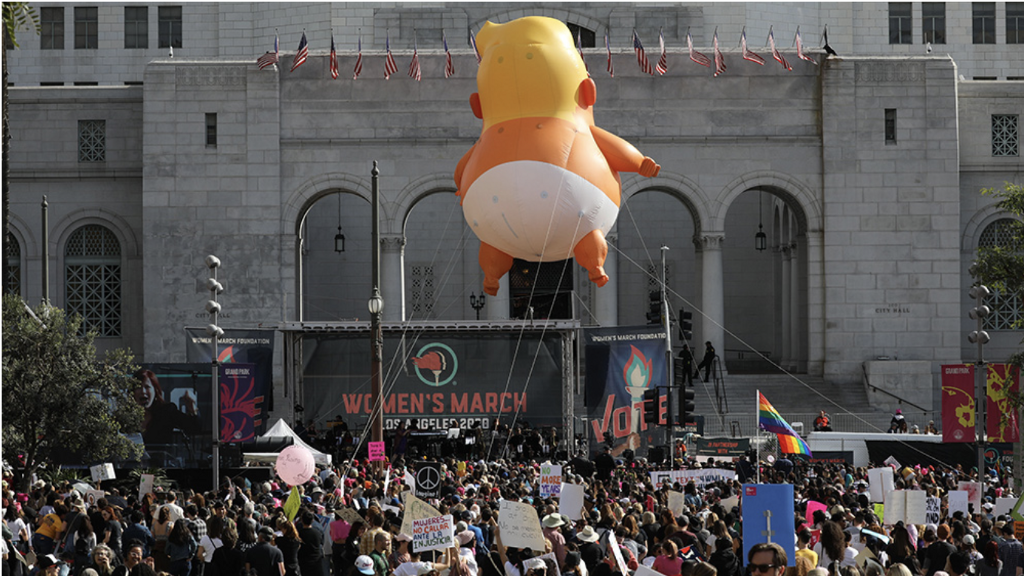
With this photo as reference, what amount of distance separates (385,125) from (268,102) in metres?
3.85

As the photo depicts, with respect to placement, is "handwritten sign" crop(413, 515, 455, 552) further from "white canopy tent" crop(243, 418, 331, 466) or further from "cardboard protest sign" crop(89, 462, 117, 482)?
"white canopy tent" crop(243, 418, 331, 466)

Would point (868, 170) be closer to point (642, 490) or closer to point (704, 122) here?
point (704, 122)

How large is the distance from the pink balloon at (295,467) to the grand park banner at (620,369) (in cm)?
1385

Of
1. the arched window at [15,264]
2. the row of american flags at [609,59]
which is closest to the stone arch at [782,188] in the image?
the row of american flags at [609,59]

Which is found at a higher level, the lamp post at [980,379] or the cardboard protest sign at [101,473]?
the lamp post at [980,379]

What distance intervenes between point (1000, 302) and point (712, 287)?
33.6 feet

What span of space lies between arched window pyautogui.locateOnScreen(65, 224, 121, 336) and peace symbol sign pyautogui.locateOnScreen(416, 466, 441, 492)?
26.0m

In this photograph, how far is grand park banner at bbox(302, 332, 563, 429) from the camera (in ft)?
115

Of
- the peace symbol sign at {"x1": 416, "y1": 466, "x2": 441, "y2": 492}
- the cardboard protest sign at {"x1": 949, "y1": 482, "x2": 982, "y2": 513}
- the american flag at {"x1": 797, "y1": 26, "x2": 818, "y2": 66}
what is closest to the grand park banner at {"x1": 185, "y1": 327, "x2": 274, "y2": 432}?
the peace symbol sign at {"x1": 416, "y1": 466, "x2": 441, "y2": 492}

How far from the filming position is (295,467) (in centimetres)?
1992

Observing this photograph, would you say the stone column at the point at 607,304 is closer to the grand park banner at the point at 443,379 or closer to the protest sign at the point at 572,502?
the grand park banner at the point at 443,379

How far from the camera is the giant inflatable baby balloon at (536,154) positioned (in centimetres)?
2164

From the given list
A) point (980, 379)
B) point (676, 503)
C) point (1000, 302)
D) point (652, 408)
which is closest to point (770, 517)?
point (676, 503)

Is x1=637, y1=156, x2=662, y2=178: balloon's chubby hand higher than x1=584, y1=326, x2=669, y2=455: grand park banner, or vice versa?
x1=637, y1=156, x2=662, y2=178: balloon's chubby hand
